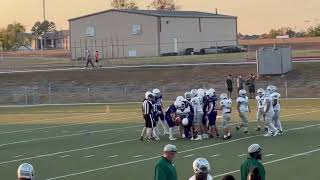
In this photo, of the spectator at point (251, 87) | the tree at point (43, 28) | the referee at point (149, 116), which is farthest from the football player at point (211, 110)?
the tree at point (43, 28)

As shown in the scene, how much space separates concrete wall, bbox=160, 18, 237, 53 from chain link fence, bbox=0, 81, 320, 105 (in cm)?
1892

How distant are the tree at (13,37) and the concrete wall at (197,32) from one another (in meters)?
47.6

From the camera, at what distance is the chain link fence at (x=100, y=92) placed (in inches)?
1620

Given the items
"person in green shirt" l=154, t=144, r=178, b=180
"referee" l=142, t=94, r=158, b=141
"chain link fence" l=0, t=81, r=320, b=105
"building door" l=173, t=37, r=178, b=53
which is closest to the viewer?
"person in green shirt" l=154, t=144, r=178, b=180

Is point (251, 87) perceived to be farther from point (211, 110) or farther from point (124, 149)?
point (124, 149)

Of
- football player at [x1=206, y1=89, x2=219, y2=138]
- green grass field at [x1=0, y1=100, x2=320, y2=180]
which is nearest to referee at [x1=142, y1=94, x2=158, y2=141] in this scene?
green grass field at [x1=0, y1=100, x2=320, y2=180]

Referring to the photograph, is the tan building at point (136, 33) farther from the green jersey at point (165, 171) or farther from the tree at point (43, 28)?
the tree at point (43, 28)

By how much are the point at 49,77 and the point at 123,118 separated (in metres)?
21.4

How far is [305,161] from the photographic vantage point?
54.3 ft

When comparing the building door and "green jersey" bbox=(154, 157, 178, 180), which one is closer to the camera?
"green jersey" bbox=(154, 157, 178, 180)

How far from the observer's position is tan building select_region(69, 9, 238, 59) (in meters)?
65.3

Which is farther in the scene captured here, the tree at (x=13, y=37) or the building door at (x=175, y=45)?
the tree at (x=13, y=37)

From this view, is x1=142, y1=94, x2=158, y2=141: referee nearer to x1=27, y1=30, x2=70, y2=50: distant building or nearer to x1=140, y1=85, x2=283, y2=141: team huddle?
x1=140, y1=85, x2=283, y2=141: team huddle

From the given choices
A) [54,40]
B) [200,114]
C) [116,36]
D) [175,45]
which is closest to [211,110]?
[200,114]
